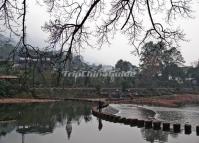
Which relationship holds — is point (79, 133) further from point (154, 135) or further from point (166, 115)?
point (166, 115)

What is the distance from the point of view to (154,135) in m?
20.0

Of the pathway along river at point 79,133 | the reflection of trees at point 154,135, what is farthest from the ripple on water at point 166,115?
the pathway along river at point 79,133

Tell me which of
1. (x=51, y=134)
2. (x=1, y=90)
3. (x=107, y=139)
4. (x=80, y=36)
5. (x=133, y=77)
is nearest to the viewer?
(x=80, y=36)

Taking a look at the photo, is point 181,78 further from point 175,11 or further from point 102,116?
point 175,11

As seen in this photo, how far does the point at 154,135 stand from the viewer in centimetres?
2000

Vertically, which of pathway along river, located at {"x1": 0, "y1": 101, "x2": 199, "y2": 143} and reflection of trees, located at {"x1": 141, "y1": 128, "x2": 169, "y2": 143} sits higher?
pathway along river, located at {"x1": 0, "y1": 101, "x2": 199, "y2": 143}

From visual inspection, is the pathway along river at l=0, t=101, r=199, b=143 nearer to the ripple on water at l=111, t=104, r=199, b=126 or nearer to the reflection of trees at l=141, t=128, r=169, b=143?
the reflection of trees at l=141, t=128, r=169, b=143

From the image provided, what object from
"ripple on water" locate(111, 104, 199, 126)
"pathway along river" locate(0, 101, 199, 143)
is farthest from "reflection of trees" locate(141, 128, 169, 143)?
"ripple on water" locate(111, 104, 199, 126)

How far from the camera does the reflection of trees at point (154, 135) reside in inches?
724

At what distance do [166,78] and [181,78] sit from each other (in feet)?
17.9

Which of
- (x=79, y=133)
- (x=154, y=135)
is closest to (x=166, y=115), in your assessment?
(x=154, y=135)

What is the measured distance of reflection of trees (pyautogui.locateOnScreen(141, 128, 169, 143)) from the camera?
18391mm

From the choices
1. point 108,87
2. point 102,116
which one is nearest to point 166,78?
point 108,87

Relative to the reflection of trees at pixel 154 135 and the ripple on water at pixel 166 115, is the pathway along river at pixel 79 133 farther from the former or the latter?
the ripple on water at pixel 166 115
